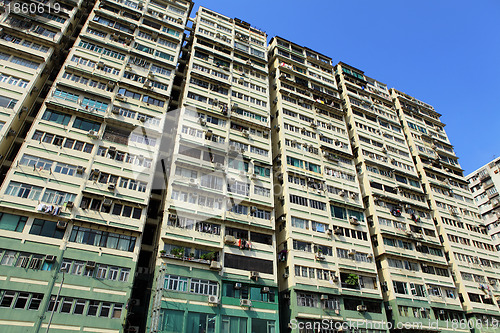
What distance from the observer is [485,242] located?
45.6 meters

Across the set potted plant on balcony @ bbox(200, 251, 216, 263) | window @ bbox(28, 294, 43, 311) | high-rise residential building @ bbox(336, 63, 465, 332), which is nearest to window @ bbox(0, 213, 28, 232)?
window @ bbox(28, 294, 43, 311)

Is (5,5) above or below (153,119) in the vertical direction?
above

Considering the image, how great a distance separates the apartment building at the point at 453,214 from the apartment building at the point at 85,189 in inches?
1280

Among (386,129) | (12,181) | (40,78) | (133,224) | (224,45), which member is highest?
(224,45)

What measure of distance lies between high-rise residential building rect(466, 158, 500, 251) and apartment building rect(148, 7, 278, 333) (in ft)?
150

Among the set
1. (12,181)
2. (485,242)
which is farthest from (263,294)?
(485,242)

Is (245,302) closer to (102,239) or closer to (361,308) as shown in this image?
(361,308)

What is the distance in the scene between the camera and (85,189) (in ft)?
86.2

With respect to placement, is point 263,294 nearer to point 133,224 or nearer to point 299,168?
point 133,224

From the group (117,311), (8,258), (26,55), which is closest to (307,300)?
(117,311)

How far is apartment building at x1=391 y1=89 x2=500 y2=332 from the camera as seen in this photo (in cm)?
3903

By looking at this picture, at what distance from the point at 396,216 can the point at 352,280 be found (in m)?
12.0

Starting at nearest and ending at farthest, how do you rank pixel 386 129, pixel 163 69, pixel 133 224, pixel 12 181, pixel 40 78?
pixel 12 181 < pixel 133 224 < pixel 40 78 < pixel 163 69 < pixel 386 129

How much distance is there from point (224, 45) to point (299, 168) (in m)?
19.9
